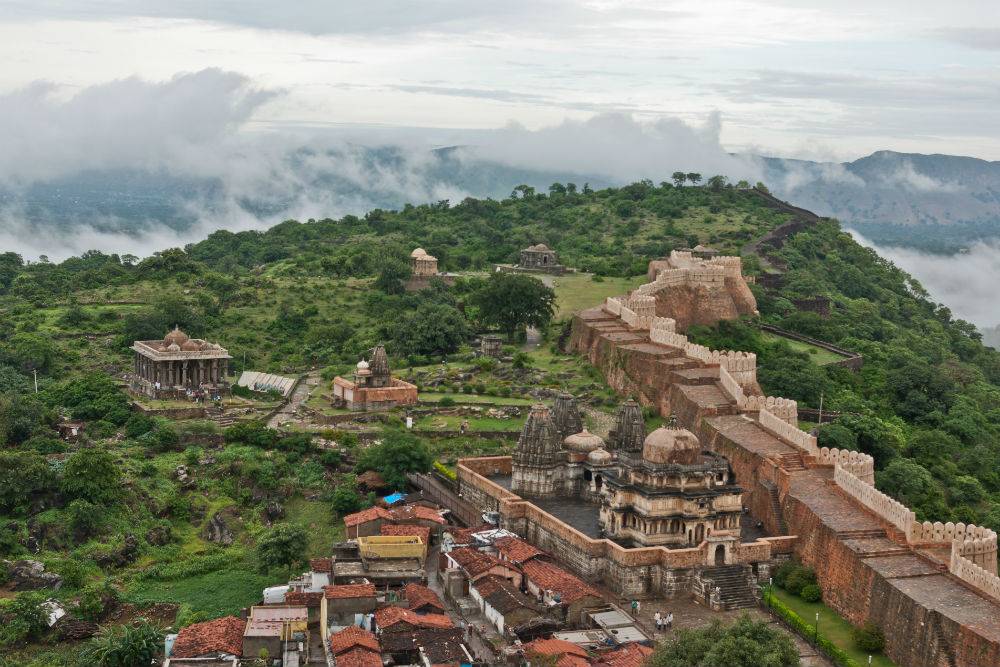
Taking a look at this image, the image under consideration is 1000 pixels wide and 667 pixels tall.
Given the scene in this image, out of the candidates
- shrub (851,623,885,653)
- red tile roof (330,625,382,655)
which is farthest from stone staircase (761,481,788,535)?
red tile roof (330,625,382,655)

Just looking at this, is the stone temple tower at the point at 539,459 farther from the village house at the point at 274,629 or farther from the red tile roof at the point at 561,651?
the red tile roof at the point at 561,651

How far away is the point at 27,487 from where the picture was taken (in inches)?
1403

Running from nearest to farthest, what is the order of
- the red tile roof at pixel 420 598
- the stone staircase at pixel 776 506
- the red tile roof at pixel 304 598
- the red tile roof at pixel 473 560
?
1. the red tile roof at pixel 420 598
2. the red tile roof at pixel 304 598
3. the red tile roof at pixel 473 560
4. the stone staircase at pixel 776 506

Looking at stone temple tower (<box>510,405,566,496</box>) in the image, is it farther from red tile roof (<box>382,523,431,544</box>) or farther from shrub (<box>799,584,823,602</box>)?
shrub (<box>799,584,823,602</box>)

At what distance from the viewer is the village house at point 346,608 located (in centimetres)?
2884

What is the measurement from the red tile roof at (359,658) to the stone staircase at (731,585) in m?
8.47

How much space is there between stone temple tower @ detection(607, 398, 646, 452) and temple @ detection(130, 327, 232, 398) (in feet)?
56.2

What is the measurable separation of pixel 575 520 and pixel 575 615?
529 centimetres

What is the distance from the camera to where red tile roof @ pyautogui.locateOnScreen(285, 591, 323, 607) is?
30.0 meters

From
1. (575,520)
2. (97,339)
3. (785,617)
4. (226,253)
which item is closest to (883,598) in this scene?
(785,617)

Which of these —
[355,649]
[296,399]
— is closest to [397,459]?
[296,399]

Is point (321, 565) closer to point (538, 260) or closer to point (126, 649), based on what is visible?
point (126, 649)

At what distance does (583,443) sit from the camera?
3666 centimetres

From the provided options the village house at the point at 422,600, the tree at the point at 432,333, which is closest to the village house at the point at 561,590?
the village house at the point at 422,600
